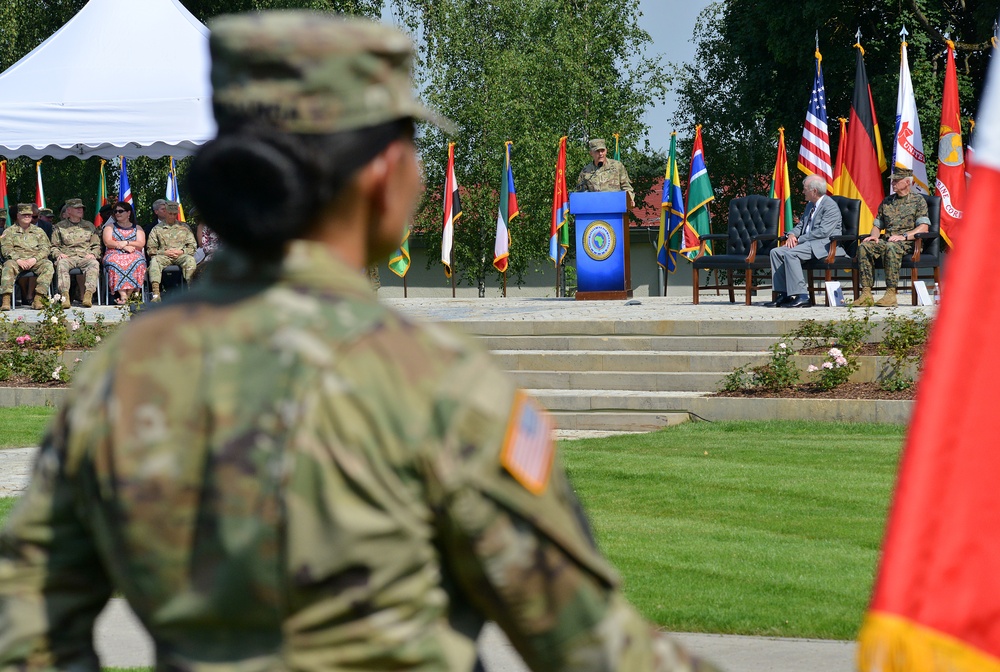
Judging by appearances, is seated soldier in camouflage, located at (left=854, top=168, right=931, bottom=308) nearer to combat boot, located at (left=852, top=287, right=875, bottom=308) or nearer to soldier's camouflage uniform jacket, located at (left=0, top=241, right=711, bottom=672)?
combat boot, located at (left=852, top=287, right=875, bottom=308)

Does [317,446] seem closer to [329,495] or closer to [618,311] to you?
[329,495]

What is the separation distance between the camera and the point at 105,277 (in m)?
21.2

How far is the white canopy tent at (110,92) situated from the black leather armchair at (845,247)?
7.73m

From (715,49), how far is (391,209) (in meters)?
51.4

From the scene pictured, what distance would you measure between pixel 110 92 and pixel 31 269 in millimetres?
4374

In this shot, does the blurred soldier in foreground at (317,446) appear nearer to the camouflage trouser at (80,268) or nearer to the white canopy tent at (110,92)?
the white canopy tent at (110,92)

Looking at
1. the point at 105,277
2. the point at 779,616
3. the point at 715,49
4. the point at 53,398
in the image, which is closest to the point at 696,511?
the point at 779,616

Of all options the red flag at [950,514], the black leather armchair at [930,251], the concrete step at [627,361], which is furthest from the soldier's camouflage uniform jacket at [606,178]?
the red flag at [950,514]

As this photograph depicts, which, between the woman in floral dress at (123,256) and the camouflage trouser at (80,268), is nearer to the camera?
the camouflage trouser at (80,268)

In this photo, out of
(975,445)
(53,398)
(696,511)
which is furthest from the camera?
(53,398)

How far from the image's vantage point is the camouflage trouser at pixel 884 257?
1605cm

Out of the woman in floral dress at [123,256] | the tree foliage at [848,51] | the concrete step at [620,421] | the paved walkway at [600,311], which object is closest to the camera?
the concrete step at [620,421]

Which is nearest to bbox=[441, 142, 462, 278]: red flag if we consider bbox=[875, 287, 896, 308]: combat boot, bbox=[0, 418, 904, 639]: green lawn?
bbox=[875, 287, 896, 308]: combat boot

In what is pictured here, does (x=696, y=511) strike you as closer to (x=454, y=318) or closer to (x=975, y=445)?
(x=975, y=445)
